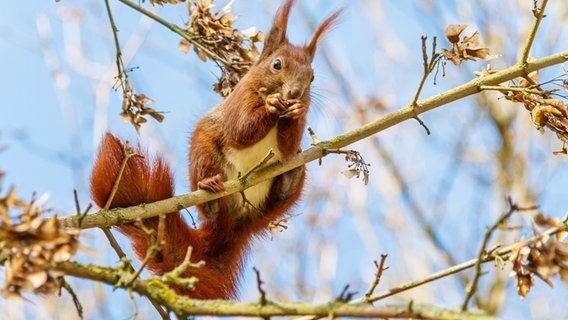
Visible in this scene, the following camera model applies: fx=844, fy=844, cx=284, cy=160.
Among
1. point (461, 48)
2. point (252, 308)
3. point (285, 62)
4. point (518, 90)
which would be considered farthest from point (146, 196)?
point (252, 308)

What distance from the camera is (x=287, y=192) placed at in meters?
3.90

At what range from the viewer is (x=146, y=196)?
136 inches

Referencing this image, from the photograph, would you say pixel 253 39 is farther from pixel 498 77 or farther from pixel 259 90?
pixel 498 77

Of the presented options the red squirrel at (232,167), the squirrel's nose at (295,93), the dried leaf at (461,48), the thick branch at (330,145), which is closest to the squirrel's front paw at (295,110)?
the red squirrel at (232,167)

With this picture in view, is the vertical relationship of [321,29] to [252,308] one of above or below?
above

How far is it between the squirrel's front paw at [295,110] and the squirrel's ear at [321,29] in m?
0.62

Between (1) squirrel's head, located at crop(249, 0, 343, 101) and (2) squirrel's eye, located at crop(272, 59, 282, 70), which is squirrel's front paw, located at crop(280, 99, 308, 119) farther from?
(2) squirrel's eye, located at crop(272, 59, 282, 70)

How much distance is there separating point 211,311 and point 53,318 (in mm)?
6992

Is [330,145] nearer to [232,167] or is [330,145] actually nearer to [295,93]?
[295,93]

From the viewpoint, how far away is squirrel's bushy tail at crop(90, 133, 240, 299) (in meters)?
3.36

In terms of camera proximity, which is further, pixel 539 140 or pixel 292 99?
pixel 539 140

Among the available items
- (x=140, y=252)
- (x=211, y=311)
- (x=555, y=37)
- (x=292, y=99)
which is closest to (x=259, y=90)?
(x=292, y=99)

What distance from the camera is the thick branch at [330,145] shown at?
2.90 metres

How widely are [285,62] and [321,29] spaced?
1.19 ft
